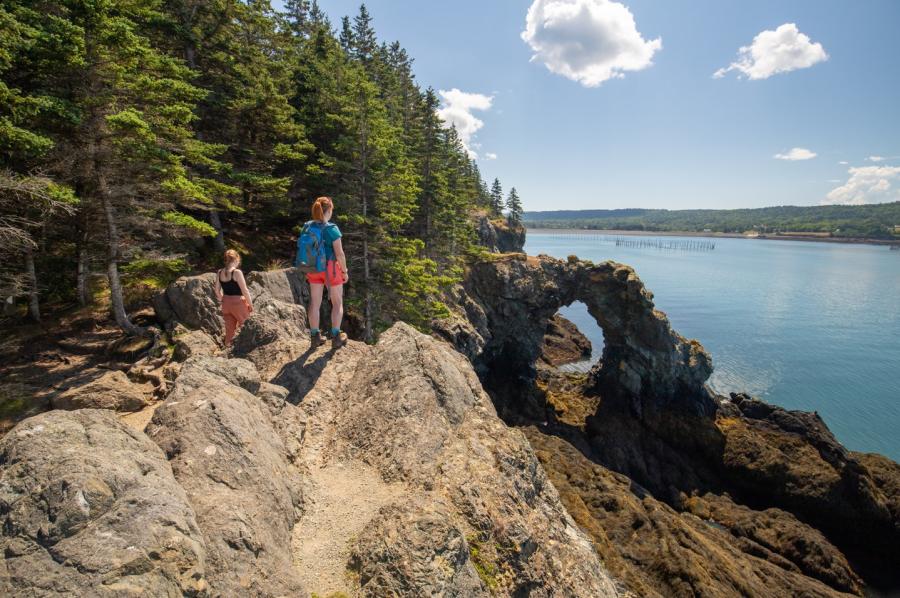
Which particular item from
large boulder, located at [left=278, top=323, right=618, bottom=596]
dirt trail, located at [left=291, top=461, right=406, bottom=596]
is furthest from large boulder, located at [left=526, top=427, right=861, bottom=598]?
dirt trail, located at [left=291, top=461, right=406, bottom=596]

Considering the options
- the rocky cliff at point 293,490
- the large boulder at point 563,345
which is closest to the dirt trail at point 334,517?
the rocky cliff at point 293,490

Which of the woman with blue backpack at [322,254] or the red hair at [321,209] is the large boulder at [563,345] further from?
the red hair at [321,209]

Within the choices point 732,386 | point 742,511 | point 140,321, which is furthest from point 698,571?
point 732,386

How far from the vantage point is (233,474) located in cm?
524

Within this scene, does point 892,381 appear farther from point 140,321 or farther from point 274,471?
point 140,321

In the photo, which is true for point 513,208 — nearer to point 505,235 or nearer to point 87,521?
point 505,235

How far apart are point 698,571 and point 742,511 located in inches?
546

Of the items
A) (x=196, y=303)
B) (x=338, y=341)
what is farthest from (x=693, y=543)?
(x=196, y=303)

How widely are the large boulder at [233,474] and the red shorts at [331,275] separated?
2.63 meters

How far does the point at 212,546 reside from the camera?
4070 mm

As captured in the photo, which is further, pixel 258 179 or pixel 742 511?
pixel 742 511

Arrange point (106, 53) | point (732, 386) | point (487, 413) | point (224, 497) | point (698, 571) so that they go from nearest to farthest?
point (224, 497)
point (487, 413)
point (106, 53)
point (698, 571)
point (732, 386)

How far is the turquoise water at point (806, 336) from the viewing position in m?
39.9

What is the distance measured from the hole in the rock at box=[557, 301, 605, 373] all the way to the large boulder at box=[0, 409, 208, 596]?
4719cm
